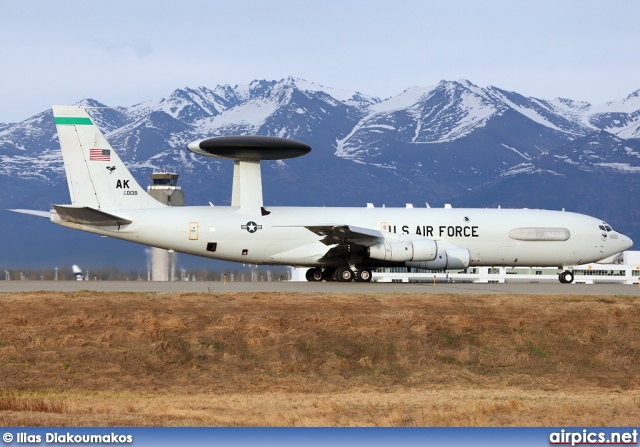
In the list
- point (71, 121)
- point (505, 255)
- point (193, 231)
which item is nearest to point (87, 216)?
point (193, 231)

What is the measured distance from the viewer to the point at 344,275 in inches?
1918

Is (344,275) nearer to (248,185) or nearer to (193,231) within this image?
(248,185)

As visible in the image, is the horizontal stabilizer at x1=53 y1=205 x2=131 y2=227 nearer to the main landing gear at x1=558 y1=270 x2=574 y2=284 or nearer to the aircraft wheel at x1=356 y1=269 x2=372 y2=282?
the aircraft wheel at x1=356 y1=269 x2=372 y2=282

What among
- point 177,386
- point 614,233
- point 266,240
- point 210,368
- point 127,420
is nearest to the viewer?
point 127,420

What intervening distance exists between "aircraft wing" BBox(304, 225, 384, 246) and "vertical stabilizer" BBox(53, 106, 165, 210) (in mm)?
9149

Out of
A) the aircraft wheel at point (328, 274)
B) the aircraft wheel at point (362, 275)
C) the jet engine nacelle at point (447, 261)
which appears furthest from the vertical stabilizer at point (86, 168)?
the jet engine nacelle at point (447, 261)

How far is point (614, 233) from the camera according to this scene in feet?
175

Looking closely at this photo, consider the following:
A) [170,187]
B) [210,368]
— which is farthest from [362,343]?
[170,187]

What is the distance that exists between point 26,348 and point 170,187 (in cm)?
5371

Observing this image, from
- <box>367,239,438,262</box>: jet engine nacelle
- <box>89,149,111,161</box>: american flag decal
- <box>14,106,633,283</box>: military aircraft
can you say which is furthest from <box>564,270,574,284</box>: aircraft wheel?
<box>89,149,111,161</box>: american flag decal

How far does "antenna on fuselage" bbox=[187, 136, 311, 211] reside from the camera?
156 ft

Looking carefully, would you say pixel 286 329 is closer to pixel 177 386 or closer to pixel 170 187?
pixel 177 386

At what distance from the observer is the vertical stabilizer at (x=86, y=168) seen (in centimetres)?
4725

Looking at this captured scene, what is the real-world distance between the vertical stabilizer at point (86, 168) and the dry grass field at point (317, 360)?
11.0m
